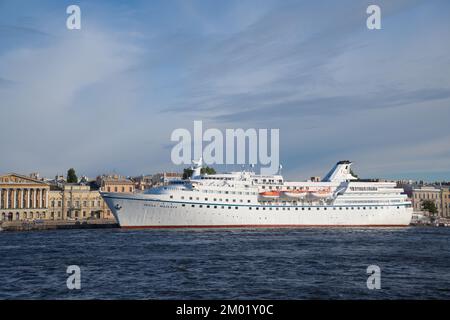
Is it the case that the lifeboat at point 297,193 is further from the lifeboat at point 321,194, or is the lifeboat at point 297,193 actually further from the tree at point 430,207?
the tree at point 430,207

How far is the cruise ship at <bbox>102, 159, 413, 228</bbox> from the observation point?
60.0m

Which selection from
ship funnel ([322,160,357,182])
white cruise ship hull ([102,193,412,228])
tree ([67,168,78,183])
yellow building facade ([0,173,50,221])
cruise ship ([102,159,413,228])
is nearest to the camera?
white cruise ship hull ([102,193,412,228])

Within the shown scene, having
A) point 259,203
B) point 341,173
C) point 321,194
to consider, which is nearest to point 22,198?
point 259,203

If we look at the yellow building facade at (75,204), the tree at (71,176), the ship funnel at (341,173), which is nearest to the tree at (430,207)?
the ship funnel at (341,173)

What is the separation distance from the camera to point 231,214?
2448 inches

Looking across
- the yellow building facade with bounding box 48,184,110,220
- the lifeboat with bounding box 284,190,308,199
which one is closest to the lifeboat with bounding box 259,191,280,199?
the lifeboat with bounding box 284,190,308,199

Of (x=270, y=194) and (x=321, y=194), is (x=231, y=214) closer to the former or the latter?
(x=270, y=194)

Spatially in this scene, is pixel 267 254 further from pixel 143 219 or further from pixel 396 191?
pixel 396 191

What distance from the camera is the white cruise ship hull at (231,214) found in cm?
5978

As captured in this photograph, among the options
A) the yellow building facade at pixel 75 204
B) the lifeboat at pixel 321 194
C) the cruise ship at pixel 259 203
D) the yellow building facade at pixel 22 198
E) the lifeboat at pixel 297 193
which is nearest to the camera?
the cruise ship at pixel 259 203

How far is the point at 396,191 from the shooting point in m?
Answer: 73.6

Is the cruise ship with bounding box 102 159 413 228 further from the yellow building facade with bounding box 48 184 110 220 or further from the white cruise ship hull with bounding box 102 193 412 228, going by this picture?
the yellow building facade with bounding box 48 184 110 220
